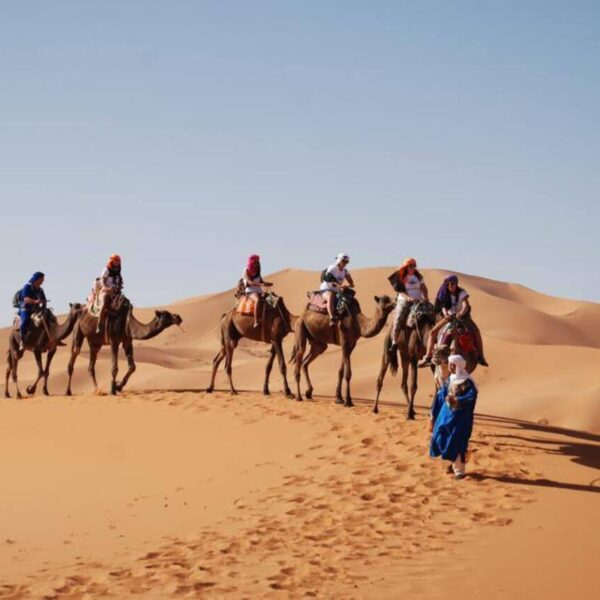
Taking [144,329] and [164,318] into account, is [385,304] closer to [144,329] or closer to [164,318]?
[164,318]

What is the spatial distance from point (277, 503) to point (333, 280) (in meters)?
7.16

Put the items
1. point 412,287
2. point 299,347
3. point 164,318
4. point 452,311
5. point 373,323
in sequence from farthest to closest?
point 299,347 → point 164,318 → point 373,323 → point 412,287 → point 452,311

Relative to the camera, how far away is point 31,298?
22344mm

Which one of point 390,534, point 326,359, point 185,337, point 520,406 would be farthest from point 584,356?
point 185,337

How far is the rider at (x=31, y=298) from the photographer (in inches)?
877

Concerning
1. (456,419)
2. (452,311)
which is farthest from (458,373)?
(452,311)

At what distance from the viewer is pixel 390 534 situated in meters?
10.5

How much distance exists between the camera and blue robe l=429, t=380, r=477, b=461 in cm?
1248

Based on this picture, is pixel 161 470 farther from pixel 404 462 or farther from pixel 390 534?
pixel 390 534

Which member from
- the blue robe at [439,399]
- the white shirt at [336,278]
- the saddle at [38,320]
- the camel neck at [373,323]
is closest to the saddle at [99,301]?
the saddle at [38,320]

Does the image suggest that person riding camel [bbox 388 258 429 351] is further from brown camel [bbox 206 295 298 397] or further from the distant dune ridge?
the distant dune ridge

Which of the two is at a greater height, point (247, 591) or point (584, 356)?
Result: point (584, 356)

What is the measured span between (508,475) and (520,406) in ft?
68.6

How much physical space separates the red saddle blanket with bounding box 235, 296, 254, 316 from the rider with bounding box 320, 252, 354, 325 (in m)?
1.89
